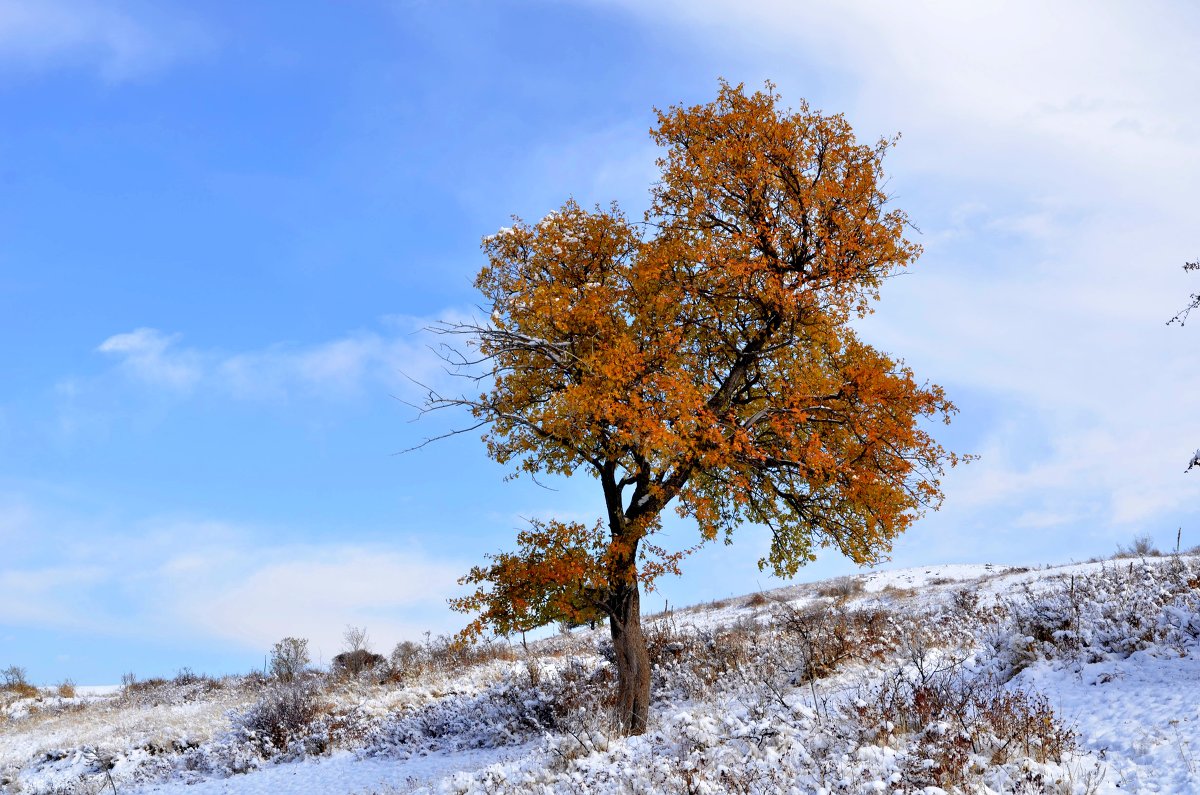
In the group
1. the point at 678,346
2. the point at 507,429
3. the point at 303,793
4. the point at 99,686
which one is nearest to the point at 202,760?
the point at 303,793

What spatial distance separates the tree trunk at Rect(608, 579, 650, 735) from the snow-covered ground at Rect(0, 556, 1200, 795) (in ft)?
1.41

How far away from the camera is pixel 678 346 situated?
15.4 metres

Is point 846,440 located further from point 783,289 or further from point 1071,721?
point 1071,721

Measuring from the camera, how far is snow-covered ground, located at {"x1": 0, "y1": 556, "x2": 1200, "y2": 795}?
349 inches

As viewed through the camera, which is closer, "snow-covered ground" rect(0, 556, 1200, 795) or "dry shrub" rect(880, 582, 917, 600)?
"snow-covered ground" rect(0, 556, 1200, 795)

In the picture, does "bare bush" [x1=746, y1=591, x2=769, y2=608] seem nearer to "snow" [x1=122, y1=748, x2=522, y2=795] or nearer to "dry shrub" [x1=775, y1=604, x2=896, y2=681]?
"dry shrub" [x1=775, y1=604, x2=896, y2=681]

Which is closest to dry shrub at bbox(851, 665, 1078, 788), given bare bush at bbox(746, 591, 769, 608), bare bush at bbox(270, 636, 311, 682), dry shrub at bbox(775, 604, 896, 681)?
dry shrub at bbox(775, 604, 896, 681)

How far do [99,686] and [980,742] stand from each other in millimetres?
48857

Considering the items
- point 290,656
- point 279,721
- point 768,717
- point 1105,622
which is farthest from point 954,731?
point 290,656

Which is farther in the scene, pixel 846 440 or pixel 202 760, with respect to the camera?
pixel 202 760

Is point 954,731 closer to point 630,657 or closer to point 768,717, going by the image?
point 768,717

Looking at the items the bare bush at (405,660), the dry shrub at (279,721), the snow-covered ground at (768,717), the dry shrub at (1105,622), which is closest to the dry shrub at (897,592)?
the snow-covered ground at (768,717)

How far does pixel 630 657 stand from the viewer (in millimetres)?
14992

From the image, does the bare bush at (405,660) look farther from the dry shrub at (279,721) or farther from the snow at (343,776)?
the snow at (343,776)
